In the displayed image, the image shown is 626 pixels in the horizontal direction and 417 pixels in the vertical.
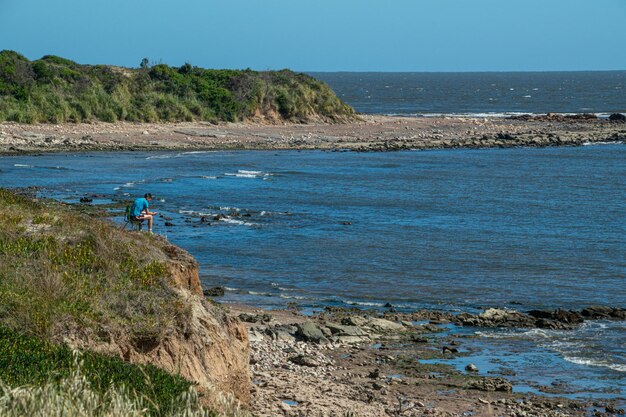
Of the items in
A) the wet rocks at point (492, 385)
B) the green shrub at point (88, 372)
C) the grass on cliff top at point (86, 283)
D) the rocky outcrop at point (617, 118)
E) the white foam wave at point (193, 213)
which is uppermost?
the rocky outcrop at point (617, 118)

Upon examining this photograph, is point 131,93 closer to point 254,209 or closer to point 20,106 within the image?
point 20,106

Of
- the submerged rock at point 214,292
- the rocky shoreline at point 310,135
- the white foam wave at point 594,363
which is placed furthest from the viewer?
the rocky shoreline at point 310,135

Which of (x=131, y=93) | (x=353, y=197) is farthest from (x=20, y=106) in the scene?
(x=353, y=197)

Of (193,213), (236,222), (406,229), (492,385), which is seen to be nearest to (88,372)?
(492,385)

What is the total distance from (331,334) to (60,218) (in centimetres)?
573

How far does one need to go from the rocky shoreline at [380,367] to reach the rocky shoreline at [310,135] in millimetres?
34999

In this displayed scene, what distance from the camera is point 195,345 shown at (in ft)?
45.1

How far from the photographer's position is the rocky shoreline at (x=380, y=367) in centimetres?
1522

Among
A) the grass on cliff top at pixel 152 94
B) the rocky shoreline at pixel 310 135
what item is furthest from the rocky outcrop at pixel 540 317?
the grass on cliff top at pixel 152 94

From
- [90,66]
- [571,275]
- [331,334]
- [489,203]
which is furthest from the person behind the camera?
[90,66]

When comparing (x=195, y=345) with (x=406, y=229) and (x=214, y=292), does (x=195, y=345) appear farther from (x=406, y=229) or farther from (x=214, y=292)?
(x=406, y=229)

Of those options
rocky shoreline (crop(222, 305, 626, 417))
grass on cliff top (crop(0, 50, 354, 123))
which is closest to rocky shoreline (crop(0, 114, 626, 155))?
grass on cliff top (crop(0, 50, 354, 123))

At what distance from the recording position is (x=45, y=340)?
39.9 ft

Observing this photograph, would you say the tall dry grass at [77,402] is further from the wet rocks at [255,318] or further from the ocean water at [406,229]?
the wet rocks at [255,318]
